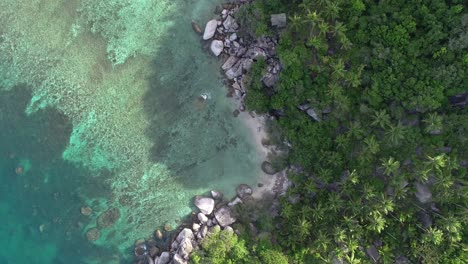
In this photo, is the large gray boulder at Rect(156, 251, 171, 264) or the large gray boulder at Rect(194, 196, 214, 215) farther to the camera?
the large gray boulder at Rect(194, 196, 214, 215)

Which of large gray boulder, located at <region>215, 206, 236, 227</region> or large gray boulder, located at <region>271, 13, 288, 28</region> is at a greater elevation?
large gray boulder, located at <region>271, 13, 288, 28</region>

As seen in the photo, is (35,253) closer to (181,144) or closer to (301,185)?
(181,144)

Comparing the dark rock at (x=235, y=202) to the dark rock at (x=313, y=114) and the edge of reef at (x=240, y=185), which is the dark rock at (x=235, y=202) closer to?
the edge of reef at (x=240, y=185)

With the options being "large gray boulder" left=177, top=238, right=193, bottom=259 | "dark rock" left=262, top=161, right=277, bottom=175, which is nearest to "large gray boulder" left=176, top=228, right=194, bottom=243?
"large gray boulder" left=177, top=238, right=193, bottom=259

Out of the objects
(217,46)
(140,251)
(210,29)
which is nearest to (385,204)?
(217,46)

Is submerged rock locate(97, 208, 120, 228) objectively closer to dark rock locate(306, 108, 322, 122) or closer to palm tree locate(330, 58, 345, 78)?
dark rock locate(306, 108, 322, 122)

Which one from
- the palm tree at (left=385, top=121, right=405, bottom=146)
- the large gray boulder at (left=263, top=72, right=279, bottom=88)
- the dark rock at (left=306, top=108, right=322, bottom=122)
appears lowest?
the palm tree at (left=385, top=121, right=405, bottom=146)

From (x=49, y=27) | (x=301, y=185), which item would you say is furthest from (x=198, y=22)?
(x=301, y=185)
